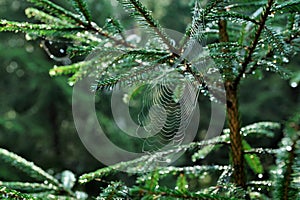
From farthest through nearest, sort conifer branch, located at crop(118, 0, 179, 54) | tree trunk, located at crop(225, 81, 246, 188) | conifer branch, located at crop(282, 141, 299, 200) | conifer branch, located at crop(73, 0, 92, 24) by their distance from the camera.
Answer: tree trunk, located at crop(225, 81, 246, 188), conifer branch, located at crop(73, 0, 92, 24), conifer branch, located at crop(118, 0, 179, 54), conifer branch, located at crop(282, 141, 299, 200)

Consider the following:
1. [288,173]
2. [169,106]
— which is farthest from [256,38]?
[288,173]

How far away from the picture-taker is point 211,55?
2.22 feet

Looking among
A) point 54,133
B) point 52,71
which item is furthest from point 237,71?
point 54,133

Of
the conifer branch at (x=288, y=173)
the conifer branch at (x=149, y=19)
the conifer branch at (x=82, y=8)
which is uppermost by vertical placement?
the conifer branch at (x=82, y=8)

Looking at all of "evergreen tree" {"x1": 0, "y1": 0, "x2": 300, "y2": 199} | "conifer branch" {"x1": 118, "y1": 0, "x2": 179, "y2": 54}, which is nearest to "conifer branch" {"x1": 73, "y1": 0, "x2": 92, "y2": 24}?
"evergreen tree" {"x1": 0, "y1": 0, "x2": 300, "y2": 199}

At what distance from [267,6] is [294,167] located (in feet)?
1.07

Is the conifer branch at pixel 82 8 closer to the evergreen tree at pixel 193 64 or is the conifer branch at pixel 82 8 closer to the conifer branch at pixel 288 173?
the evergreen tree at pixel 193 64

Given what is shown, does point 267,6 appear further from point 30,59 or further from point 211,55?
point 30,59

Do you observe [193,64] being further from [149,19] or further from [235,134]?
[235,134]

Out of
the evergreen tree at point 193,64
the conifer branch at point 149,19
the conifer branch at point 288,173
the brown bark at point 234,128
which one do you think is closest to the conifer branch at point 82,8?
the evergreen tree at point 193,64

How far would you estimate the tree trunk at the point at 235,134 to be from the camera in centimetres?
89

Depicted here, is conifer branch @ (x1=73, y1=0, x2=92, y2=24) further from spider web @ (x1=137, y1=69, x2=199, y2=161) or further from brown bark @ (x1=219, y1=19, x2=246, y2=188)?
brown bark @ (x1=219, y1=19, x2=246, y2=188)

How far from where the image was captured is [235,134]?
922 millimetres

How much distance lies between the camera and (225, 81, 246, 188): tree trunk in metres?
0.89
